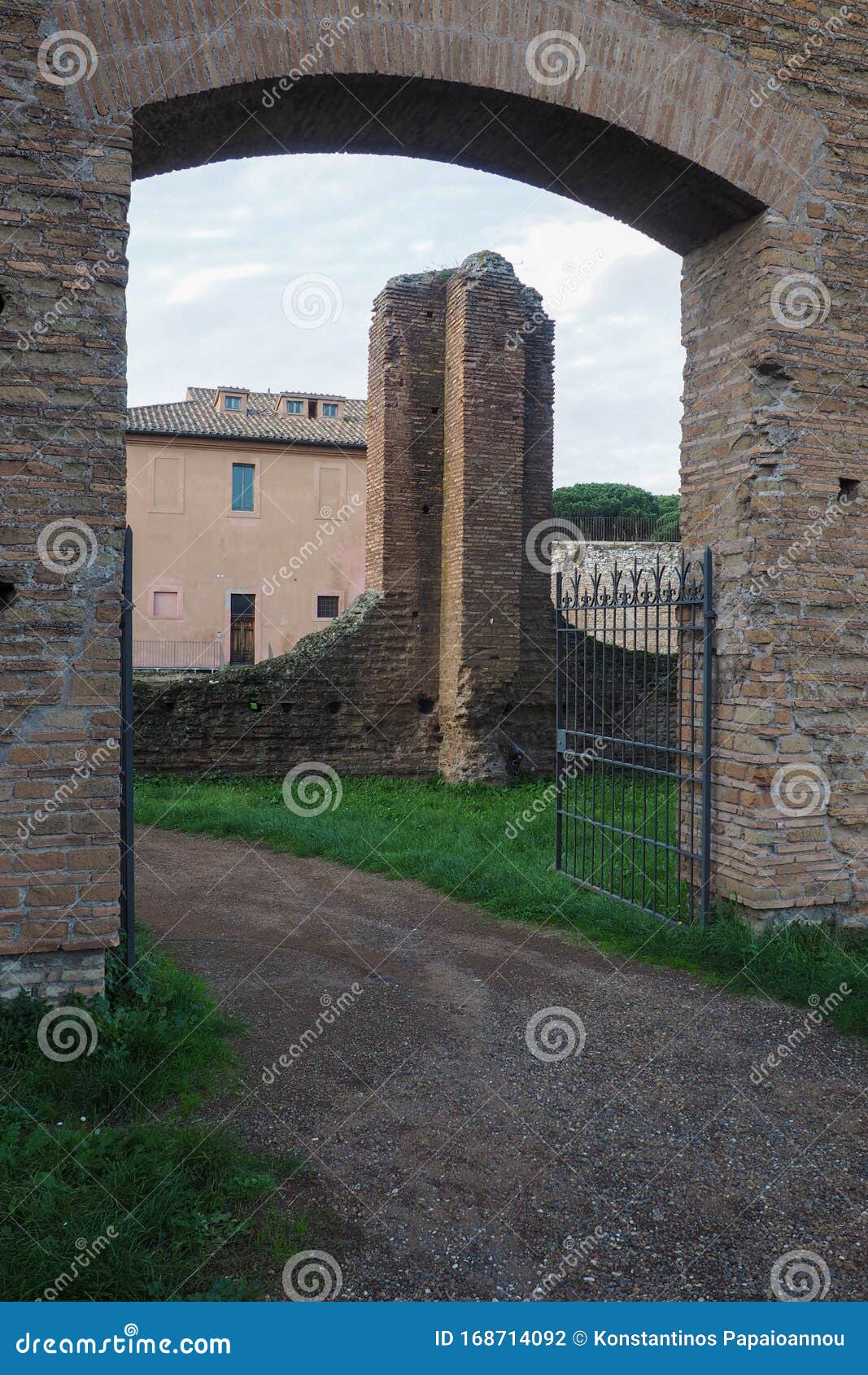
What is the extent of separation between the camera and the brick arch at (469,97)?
4262 mm

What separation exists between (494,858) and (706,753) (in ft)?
8.50

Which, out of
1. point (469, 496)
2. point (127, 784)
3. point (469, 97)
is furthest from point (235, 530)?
point (127, 784)

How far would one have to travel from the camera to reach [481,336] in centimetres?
1188

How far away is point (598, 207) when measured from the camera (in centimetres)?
591

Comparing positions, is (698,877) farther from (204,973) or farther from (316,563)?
(316,563)

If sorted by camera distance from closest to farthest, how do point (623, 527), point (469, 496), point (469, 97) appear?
point (469, 97)
point (469, 496)
point (623, 527)

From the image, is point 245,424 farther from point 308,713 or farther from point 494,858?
point 494,858

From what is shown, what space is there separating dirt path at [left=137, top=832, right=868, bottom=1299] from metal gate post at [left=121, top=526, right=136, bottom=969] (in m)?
0.72

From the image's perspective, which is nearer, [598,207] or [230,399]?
[598,207]

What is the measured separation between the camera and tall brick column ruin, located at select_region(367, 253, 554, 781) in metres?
11.9

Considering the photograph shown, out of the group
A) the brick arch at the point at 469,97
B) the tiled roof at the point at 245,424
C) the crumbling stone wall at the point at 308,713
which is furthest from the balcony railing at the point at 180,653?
the brick arch at the point at 469,97

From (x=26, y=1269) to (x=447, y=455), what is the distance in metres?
10.9

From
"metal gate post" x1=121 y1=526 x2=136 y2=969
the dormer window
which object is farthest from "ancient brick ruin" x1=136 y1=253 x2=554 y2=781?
the dormer window

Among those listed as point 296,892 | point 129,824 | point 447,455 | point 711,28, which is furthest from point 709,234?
point 447,455
